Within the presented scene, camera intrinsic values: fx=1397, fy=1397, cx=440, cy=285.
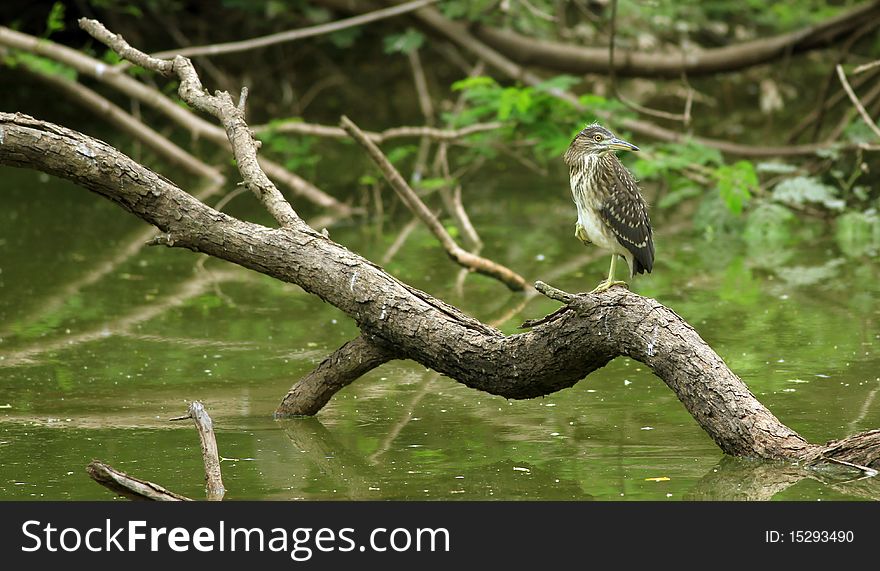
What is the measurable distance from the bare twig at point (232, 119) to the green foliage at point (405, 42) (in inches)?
214

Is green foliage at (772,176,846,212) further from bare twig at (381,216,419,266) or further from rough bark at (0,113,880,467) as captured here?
rough bark at (0,113,880,467)

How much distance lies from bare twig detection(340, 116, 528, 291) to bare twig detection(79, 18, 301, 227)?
5.80 feet

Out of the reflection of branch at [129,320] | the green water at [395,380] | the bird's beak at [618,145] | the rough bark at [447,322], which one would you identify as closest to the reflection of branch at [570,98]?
the green water at [395,380]

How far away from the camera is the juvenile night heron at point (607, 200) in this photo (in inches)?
213

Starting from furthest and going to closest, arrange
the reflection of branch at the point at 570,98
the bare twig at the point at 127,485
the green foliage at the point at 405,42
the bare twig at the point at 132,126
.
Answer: the green foliage at the point at 405,42 → the bare twig at the point at 132,126 → the reflection of branch at the point at 570,98 → the bare twig at the point at 127,485

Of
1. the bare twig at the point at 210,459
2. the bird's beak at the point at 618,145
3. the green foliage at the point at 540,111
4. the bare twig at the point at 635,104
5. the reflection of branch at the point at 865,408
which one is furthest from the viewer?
the green foliage at the point at 540,111

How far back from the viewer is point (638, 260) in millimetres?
5602

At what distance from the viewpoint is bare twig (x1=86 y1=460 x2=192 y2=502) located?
165 inches

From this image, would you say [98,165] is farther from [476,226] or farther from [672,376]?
[476,226]

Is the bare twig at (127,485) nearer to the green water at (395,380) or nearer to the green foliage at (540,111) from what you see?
the green water at (395,380)

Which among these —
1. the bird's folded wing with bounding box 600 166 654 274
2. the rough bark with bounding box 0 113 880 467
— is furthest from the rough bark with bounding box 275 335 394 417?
the bird's folded wing with bounding box 600 166 654 274

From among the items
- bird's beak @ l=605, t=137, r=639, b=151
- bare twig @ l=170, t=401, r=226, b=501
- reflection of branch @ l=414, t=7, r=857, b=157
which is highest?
reflection of branch @ l=414, t=7, r=857, b=157

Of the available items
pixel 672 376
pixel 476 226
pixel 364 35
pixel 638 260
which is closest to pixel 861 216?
pixel 476 226

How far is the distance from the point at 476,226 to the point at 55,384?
15.4 feet
